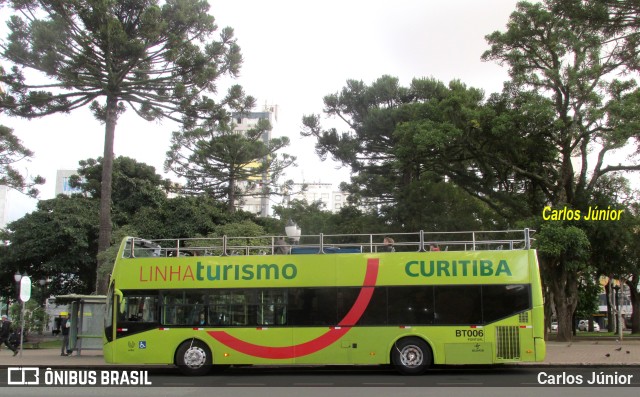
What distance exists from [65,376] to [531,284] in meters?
11.2

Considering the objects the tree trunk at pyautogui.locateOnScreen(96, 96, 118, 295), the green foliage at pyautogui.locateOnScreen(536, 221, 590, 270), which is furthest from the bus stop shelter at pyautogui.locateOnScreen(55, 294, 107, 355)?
the green foliage at pyautogui.locateOnScreen(536, 221, 590, 270)

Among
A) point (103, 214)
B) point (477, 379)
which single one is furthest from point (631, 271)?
point (103, 214)

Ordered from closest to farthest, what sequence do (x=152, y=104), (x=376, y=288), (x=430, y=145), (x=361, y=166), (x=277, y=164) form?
→ (x=376, y=288), (x=430, y=145), (x=152, y=104), (x=361, y=166), (x=277, y=164)

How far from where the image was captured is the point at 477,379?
1220 cm

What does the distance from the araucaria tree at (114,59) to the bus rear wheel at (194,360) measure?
34.4 ft

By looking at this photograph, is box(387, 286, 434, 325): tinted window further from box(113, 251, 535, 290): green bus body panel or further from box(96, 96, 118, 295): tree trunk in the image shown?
box(96, 96, 118, 295): tree trunk

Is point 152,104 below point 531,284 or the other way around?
the other way around

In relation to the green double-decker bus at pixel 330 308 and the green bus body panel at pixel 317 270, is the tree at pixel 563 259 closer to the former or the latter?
the green double-decker bus at pixel 330 308

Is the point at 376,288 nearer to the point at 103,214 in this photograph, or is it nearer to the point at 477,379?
the point at 477,379

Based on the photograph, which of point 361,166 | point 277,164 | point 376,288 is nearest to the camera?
point 376,288

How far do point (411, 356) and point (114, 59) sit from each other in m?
17.0

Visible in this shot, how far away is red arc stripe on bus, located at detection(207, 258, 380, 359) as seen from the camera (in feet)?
43.9

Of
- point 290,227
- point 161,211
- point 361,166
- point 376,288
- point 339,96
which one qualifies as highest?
point 339,96

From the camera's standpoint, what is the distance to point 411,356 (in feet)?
Answer: 42.9
